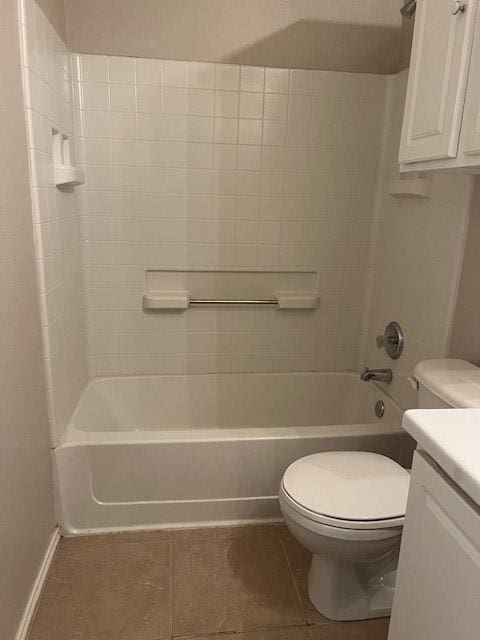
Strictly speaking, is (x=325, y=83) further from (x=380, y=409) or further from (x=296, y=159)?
(x=380, y=409)

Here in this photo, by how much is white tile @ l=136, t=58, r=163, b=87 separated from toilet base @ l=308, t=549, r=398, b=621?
198 cm

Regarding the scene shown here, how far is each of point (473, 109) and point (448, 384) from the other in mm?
726

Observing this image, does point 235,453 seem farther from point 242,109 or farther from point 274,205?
point 242,109

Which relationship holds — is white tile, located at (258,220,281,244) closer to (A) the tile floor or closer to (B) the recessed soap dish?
(B) the recessed soap dish

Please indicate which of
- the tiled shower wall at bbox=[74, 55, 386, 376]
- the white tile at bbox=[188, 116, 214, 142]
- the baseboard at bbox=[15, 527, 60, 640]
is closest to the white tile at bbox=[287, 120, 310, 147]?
the tiled shower wall at bbox=[74, 55, 386, 376]

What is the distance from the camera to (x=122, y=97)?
2.15 m

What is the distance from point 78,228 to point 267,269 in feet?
2.96

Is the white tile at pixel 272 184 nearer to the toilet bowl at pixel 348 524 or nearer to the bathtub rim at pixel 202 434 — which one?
the bathtub rim at pixel 202 434

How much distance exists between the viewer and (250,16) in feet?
7.01

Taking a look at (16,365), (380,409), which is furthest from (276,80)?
(16,365)

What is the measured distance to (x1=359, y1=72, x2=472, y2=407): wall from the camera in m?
1.75

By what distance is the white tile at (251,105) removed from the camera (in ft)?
7.26

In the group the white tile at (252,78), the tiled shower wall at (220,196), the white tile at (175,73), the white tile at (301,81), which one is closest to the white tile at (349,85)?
the tiled shower wall at (220,196)

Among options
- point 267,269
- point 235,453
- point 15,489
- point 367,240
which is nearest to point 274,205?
point 267,269
